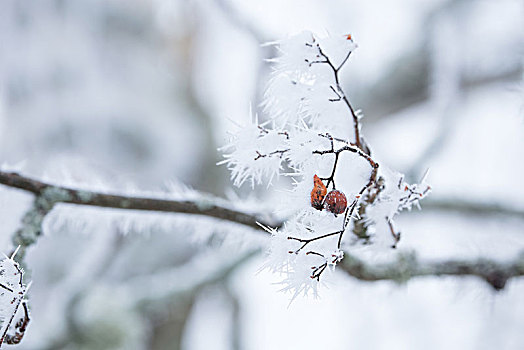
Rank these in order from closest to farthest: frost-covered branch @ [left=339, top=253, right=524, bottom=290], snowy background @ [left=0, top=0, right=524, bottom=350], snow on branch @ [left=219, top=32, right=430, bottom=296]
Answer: snow on branch @ [left=219, top=32, right=430, bottom=296] → frost-covered branch @ [left=339, top=253, right=524, bottom=290] → snowy background @ [left=0, top=0, right=524, bottom=350]

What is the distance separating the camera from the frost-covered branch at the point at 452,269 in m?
0.33

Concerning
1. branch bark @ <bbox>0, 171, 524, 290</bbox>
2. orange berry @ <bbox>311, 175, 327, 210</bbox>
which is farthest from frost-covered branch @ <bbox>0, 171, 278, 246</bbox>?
orange berry @ <bbox>311, 175, 327, 210</bbox>

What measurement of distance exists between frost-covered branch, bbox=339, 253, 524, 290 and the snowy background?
33 cm

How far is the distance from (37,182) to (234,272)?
453 millimetres

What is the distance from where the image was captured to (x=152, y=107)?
1.37 m

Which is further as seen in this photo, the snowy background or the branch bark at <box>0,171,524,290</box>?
the snowy background

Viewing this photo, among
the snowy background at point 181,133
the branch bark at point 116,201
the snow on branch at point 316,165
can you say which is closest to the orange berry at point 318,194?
the snow on branch at point 316,165

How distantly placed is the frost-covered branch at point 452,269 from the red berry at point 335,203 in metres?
0.16

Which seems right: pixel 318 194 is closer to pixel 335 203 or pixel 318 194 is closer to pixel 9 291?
pixel 335 203

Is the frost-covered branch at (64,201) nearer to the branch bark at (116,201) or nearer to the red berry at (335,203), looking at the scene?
the branch bark at (116,201)

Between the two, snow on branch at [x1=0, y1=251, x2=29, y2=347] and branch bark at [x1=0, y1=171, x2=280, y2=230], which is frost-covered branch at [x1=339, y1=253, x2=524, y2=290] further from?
snow on branch at [x1=0, y1=251, x2=29, y2=347]

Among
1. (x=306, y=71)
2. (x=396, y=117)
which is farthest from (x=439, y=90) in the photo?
(x=396, y=117)

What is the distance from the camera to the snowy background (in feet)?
2.49

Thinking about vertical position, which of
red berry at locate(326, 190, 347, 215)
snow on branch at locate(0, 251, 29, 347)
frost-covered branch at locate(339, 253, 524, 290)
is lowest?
snow on branch at locate(0, 251, 29, 347)
